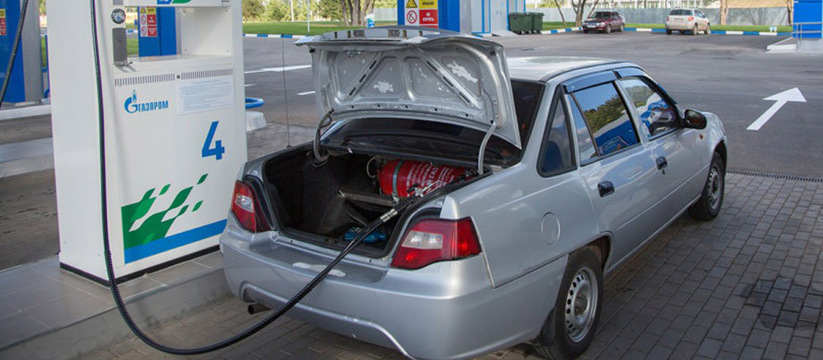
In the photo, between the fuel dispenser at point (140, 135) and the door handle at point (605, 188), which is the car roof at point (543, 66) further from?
the fuel dispenser at point (140, 135)

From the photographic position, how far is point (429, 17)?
8977 mm

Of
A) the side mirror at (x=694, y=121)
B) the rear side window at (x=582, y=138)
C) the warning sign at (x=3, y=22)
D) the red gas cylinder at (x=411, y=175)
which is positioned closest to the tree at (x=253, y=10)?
the warning sign at (x=3, y=22)

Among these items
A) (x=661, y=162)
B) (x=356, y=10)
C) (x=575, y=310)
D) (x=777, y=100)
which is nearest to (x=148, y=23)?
(x=661, y=162)

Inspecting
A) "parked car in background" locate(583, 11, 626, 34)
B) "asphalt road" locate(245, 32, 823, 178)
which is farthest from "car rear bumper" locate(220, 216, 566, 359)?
"parked car in background" locate(583, 11, 626, 34)

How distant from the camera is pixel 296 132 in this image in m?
11.7

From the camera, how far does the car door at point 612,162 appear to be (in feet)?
14.9

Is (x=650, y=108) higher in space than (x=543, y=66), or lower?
lower

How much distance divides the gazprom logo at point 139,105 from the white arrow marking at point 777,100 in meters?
9.47

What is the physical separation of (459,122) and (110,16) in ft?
7.70

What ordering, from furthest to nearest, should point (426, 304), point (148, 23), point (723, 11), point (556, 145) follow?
point (723, 11)
point (148, 23)
point (556, 145)
point (426, 304)

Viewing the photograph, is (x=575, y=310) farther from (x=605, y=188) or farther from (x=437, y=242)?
(x=437, y=242)

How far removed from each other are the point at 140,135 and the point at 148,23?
6580 millimetres

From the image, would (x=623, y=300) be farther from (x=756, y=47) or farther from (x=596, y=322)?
(x=756, y=47)

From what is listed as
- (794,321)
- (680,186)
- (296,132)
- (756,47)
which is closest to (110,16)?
(680,186)
